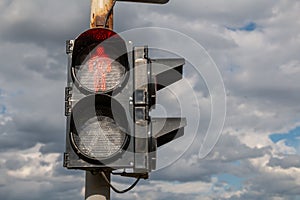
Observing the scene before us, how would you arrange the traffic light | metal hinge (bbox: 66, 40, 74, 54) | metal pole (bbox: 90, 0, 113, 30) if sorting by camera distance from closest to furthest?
1. the traffic light
2. metal hinge (bbox: 66, 40, 74, 54)
3. metal pole (bbox: 90, 0, 113, 30)

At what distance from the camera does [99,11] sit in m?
4.33

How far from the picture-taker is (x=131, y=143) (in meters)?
3.63

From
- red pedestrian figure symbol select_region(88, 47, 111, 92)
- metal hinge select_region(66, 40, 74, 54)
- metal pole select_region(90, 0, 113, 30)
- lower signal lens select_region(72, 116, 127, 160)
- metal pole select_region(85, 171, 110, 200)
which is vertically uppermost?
metal pole select_region(90, 0, 113, 30)

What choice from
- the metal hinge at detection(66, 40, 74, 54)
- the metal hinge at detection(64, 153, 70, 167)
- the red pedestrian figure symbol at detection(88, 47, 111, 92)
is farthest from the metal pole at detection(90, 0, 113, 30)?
the metal hinge at detection(64, 153, 70, 167)

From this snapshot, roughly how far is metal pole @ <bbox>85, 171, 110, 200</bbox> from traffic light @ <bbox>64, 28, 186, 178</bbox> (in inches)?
9.2

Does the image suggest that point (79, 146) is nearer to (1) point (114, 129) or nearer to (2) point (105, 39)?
(1) point (114, 129)

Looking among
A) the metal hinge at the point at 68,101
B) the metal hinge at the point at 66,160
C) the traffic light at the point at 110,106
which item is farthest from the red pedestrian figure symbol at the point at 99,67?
the metal hinge at the point at 66,160

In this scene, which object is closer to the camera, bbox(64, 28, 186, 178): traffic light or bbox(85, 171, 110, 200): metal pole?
bbox(64, 28, 186, 178): traffic light

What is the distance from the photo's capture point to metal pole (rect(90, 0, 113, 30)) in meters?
4.30

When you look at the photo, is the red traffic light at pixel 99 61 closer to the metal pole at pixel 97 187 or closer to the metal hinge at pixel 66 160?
Result: the metal hinge at pixel 66 160

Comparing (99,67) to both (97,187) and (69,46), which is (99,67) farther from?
(97,187)

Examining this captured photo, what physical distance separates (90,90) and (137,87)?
327 millimetres

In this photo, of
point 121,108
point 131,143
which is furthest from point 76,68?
point 131,143

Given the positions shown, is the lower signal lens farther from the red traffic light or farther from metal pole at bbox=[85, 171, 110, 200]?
metal pole at bbox=[85, 171, 110, 200]
